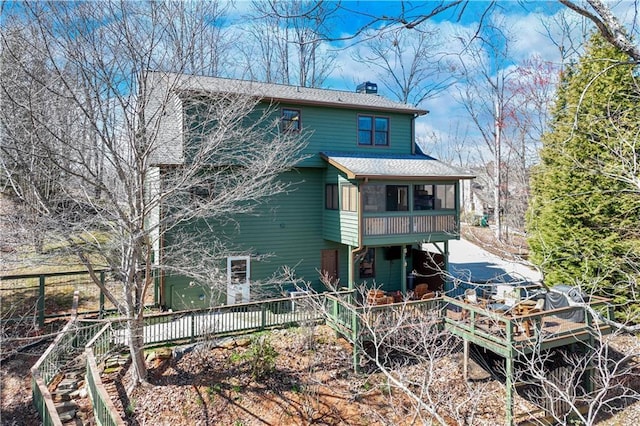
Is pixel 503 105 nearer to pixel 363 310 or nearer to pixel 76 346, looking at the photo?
pixel 363 310

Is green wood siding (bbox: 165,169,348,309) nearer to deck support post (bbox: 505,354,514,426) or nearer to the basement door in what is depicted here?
the basement door

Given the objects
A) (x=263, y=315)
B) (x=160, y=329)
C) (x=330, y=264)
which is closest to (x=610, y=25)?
(x=263, y=315)

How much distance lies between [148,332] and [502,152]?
948 inches

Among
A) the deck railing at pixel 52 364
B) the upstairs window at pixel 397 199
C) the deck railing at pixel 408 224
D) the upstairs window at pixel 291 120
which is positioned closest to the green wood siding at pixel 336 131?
the upstairs window at pixel 291 120

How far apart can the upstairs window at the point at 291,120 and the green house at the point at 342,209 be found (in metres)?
0.04

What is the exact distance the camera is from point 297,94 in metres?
15.5

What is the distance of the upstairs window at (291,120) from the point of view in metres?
14.4

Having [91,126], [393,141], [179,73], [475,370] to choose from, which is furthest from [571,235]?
[91,126]

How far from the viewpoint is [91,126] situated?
28.1 ft

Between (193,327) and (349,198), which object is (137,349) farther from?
(349,198)

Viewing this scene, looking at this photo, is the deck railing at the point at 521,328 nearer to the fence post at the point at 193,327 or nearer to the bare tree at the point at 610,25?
the bare tree at the point at 610,25

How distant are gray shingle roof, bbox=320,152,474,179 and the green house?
0.05 meters

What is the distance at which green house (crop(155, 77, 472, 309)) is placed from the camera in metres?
13.4

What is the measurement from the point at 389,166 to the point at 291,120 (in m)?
4.16
